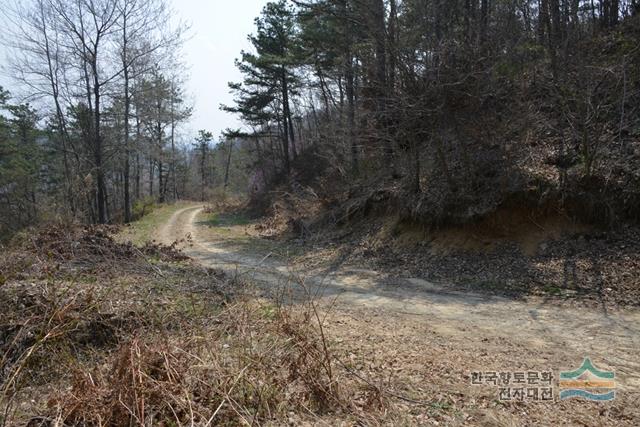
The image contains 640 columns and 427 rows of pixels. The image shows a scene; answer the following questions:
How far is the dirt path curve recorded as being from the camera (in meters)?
4.96

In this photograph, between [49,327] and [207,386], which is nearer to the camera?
[207,386]

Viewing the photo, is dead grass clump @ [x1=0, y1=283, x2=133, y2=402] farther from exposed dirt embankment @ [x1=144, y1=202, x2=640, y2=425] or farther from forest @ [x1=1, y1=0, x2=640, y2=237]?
forest @ [x1=1, y1=0, x2=640, y2=237]

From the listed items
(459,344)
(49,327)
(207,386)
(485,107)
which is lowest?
(459,344)

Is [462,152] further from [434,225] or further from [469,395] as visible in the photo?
[469,395]

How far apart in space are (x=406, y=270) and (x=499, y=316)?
3611 millimetres

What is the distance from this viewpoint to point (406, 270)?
9.99 metres

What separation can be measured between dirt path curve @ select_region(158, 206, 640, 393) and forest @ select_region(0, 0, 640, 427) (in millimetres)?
49

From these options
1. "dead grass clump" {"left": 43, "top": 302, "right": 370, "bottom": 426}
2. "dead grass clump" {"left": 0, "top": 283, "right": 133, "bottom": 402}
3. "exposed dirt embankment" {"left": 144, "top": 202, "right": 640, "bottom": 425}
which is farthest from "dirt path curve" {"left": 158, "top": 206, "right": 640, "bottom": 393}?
"dead grass clump" {"left": 0, "top": 283, "right": 133, "bottom": 402}

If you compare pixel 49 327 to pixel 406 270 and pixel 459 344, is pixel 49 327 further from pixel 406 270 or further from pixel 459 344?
pixel 406 270

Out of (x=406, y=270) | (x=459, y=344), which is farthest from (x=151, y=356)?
(x=406, y=270)

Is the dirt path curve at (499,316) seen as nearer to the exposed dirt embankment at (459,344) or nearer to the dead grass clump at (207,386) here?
the exposed dirt embankment at (459,344)

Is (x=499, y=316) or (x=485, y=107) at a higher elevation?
(x=485, y=107)

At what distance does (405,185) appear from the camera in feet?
43.2

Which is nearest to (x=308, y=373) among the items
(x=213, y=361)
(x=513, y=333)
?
(x=213, y=361)
